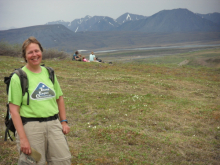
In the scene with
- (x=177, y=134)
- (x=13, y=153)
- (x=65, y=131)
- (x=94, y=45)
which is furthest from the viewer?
(x=94, y=45)

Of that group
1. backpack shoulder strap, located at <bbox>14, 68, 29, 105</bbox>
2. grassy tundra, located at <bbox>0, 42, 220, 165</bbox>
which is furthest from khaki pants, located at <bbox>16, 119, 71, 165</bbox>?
grassy tundra, located at <bbox>0, 42, 220, 165</bbox>

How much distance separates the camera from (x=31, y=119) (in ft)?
11.3

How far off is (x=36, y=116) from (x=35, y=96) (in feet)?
0.91

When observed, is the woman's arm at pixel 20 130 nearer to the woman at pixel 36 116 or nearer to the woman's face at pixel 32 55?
the woman at pixel 36 116

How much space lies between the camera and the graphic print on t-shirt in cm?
346

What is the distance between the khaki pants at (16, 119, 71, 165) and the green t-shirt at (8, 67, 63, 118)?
15cm

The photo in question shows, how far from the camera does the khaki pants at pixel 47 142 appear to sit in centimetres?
341

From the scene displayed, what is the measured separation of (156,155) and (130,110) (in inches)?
158

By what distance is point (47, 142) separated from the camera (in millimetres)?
3529

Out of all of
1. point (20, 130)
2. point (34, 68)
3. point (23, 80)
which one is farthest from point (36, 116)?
point (34, 68)

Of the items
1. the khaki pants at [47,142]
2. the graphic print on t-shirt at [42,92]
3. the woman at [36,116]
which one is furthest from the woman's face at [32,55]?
the khaki pants at [47,142]

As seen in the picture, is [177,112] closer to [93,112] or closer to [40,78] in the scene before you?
[93,112]

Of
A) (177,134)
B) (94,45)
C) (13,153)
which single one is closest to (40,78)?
(13,153)

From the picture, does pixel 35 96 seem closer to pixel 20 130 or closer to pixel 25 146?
pixel 20 130
